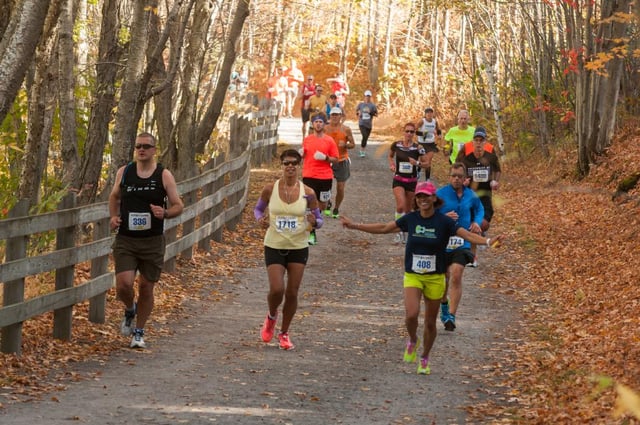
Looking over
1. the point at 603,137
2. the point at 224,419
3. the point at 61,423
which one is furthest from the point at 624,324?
the point at 603,137

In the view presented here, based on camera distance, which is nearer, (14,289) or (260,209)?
(14,289)

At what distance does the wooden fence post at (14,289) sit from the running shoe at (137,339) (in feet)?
4.45

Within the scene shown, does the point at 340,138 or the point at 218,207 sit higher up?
the point at 340,138

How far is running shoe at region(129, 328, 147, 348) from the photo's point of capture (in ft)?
34.7

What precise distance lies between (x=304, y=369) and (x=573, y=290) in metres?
5.66

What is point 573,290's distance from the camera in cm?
1460

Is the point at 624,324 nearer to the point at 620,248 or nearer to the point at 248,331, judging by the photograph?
the point at 248,331

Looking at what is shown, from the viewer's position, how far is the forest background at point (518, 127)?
33.7ft

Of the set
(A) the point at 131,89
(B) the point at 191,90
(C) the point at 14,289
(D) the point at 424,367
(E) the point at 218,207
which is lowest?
(D) the point at 424,367

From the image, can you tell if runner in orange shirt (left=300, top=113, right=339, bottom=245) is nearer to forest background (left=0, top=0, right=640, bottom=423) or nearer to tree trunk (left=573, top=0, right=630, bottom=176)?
forest background (left=0, top=0, right=640, bottom=423)

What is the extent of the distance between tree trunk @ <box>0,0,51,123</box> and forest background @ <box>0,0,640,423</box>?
1cm

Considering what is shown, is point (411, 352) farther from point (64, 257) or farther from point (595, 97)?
point (595, 97)

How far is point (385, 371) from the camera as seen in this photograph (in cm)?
1018

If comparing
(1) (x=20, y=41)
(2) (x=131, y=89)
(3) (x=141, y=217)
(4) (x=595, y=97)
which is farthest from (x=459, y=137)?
(1) (x=20, y=41)
